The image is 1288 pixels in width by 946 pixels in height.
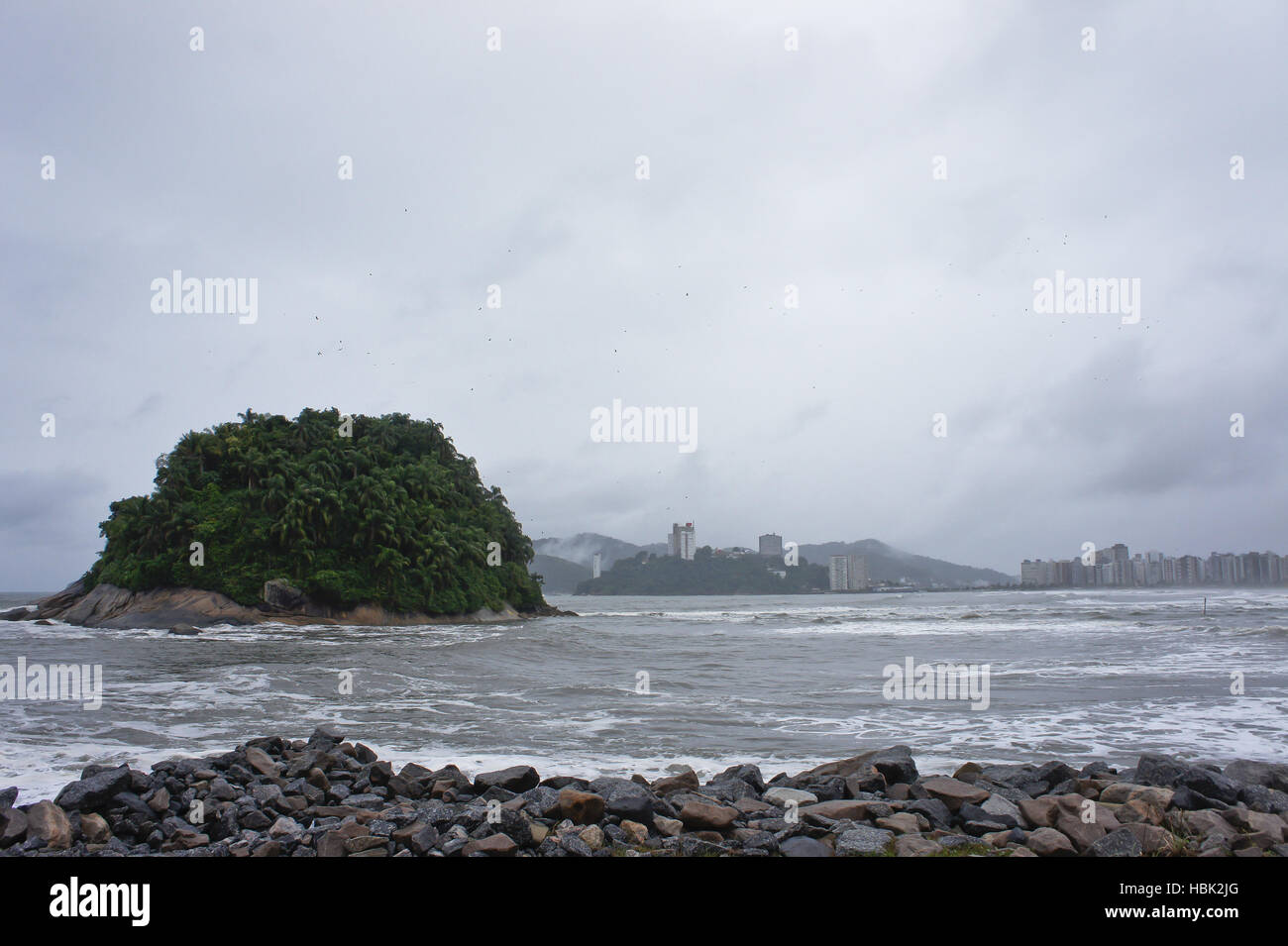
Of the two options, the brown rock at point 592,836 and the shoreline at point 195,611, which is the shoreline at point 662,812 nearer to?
the brown rock at point 592,836

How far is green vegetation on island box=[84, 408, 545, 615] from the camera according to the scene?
49.1 metres

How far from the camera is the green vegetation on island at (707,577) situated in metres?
172

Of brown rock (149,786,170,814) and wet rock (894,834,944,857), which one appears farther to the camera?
brown rock (149,786,170,814)

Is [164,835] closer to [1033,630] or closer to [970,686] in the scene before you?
[970,686]

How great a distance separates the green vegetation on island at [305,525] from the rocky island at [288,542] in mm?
95

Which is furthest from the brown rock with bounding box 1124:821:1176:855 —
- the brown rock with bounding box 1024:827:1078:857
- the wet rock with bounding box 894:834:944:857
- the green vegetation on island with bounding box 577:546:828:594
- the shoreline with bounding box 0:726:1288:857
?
the green vegetation on island with bounding box 577:546:828:594

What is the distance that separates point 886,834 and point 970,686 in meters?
11.3

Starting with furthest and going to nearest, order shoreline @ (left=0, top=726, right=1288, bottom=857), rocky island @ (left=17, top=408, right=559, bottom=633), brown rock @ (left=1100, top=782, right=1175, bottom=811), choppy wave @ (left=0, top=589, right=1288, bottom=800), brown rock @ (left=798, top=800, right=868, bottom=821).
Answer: rocky island @ (left=17, top=408, right=559, bottom=633) < choppy wave @ (left=0, top=589, right=1288, bottom=800) < brown rock @ (left=1100, top=782, right=1175, bottom=811) < brown rock @ (left=798, top=800, right=868, bottom=821) < shoreline @ (left=0, top=726, right=1288, bottom=857)

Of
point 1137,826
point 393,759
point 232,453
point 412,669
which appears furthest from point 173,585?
point 1137,826

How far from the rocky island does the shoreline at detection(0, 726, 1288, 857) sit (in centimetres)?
4189

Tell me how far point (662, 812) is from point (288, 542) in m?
50.3

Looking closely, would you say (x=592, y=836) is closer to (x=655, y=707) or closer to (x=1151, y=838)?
(x=1151, y=838)

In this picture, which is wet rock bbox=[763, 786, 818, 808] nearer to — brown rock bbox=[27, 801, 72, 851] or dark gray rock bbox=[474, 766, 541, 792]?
dark gray rock bbox=[474, 766, 541, 792]
